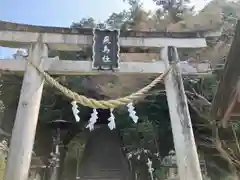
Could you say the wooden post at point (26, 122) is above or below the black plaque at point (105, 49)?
below

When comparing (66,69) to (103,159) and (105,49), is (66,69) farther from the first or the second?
(103,159)

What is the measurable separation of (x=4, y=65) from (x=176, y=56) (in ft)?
11.0

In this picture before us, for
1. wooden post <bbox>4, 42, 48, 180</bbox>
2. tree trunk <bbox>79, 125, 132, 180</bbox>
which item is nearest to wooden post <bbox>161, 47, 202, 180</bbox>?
wooden post <bbox>4, 42, 48, 180</bbox>

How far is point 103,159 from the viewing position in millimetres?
10844

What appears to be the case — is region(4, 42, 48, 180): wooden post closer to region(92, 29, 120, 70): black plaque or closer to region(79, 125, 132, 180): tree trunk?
region(92, 29, 120, 70): black plaque

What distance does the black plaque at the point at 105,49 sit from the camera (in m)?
5.16

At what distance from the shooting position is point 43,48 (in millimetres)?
5223

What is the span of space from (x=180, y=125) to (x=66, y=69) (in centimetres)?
238

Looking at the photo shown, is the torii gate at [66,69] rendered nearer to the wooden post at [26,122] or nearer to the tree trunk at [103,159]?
the wooden post at [26,122]

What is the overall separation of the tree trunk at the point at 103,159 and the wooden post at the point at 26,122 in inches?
233

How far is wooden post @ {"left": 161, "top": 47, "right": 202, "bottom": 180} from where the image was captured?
4477mm

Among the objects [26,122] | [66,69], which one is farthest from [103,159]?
[26,122]

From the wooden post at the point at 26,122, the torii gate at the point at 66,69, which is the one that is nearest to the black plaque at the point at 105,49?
the torii gate at the point at 66,69

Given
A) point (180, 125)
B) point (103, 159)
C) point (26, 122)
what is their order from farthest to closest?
point (103, 159) < point (180, 125) < point (26, 122)
